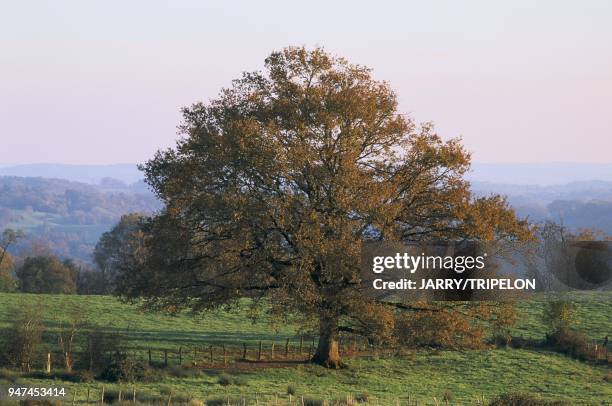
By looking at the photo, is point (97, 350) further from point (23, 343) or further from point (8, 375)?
point (8, 375)

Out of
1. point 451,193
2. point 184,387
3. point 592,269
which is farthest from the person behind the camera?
point 592,269

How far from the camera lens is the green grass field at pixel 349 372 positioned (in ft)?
121

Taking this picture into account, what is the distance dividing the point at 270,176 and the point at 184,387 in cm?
1060

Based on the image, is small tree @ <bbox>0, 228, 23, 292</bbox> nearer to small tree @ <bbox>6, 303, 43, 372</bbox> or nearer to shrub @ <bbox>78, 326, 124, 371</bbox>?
small tree @ <bbox>6, 303, 43, 372</bbox>

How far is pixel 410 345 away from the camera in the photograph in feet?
135

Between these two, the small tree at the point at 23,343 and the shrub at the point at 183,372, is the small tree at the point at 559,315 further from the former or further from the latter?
the small tree at the point at 23,343

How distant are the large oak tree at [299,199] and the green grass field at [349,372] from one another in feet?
11.3

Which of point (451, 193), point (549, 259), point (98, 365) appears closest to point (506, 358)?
point (451, 193)

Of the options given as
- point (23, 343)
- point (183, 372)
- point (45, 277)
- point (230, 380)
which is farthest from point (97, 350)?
point (45, 277)

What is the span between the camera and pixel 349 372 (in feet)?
142

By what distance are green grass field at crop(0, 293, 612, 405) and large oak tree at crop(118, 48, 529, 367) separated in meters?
3.45

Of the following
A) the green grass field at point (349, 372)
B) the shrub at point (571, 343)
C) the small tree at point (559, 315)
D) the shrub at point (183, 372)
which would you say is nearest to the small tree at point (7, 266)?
the green grass field at point (349, 372)

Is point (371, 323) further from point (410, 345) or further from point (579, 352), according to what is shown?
point (579, 352)

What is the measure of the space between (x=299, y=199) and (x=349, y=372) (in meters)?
10.2
